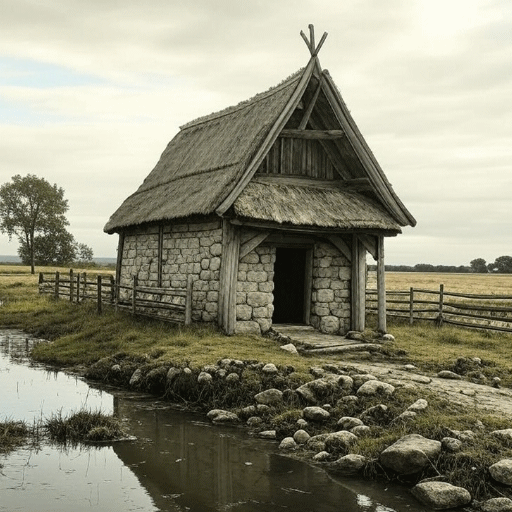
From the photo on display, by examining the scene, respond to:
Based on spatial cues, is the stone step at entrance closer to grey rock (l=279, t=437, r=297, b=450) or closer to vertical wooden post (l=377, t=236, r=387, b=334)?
vertical wooden post (l=377, t=236, r=387, b=334)

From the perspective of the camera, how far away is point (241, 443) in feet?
32.5

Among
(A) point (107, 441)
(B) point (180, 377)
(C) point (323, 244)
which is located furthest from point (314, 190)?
(A) point (107, 441)

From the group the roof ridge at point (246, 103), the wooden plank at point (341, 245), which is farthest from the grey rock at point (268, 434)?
the roof ridge at point (246, 103)

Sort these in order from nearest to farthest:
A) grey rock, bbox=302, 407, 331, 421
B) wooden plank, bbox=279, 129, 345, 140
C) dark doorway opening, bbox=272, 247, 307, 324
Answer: grey rock, bbox=302, 407, 331, 421
wooden plank, bbox=279, 129, 345, 140
dark doorway opening, bbox=272, 247, 307, 324

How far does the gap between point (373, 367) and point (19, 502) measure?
8275 mm

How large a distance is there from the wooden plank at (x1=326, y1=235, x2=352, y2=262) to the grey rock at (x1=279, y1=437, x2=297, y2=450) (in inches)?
350

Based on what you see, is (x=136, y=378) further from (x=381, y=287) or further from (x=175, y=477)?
(x=381, y=287)

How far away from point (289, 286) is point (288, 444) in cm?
1085

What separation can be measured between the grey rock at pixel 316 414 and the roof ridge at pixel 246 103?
32.9ft

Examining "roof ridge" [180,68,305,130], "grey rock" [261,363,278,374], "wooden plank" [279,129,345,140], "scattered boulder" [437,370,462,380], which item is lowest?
"scattered boulder" [437,370,462,380]

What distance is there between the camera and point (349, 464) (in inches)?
341

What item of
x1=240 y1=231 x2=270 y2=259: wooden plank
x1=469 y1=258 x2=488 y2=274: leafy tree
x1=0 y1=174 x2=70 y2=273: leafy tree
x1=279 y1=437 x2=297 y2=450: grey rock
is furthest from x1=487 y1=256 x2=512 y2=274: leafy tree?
x1=279 y1=437 x2=297 y2=450: grey rock

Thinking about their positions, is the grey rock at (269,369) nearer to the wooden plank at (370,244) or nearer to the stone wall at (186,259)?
the stone wall at (186,259)

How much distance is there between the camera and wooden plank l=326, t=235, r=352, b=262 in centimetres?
1806
